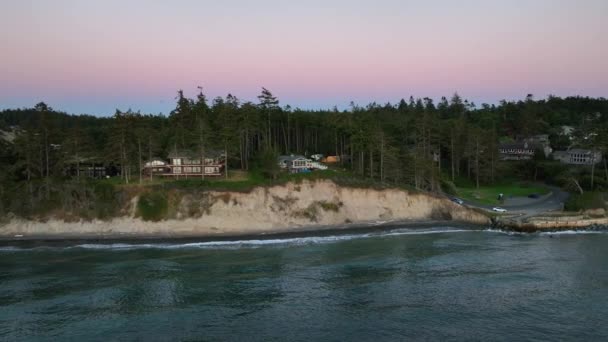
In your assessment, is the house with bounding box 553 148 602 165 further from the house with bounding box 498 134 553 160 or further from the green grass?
the green grass

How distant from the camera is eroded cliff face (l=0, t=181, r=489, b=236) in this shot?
149ft

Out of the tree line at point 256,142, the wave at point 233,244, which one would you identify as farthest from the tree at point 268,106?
the wave at point 233,244

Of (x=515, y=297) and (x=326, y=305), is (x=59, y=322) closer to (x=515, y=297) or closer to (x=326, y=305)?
(x=326, y=305)

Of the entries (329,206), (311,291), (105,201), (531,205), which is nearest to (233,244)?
(329,206)

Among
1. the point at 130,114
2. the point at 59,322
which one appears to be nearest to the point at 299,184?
the point at 130,114

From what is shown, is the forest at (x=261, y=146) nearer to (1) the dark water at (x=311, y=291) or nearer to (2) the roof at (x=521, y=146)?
(2) the roof at (x=521, y=146)

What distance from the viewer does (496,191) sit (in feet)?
211

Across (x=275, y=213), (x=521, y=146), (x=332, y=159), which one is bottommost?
(x=275, y=213)

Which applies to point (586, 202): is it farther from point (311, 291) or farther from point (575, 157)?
point (311, 291)

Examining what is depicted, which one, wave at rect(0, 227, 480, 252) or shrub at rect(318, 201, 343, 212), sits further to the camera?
shrub at rect(318, 201, 343, 212)

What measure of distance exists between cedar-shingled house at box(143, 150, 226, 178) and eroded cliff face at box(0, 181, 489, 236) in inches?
353

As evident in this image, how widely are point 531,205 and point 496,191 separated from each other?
10.3m

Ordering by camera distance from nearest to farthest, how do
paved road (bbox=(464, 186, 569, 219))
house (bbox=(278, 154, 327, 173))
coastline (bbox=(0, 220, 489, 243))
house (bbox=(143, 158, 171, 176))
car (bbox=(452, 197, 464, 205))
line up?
coastline (bbox=(0, 220, 489, 243)) → paved road (bbox=(464, 186, 569, 219)) → car (bbox=(452, 197, 464, 205)) → house (bbox=(143, 158, 171, 176)) → house (bbox=(278, 154, 327, 173))

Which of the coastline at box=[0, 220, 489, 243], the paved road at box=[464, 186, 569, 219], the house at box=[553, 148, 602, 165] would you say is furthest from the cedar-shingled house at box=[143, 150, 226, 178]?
the house at box=[553, 148, 602, 165]
